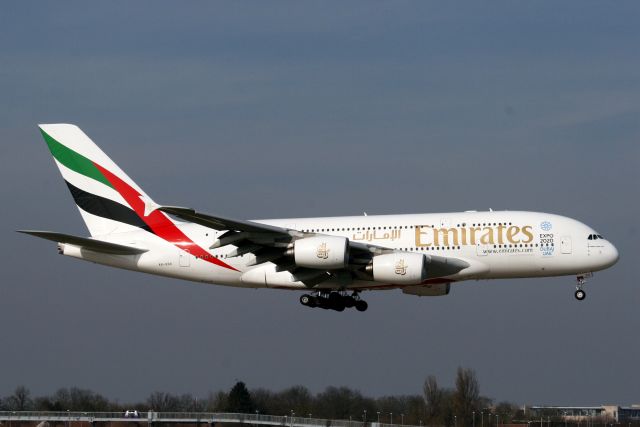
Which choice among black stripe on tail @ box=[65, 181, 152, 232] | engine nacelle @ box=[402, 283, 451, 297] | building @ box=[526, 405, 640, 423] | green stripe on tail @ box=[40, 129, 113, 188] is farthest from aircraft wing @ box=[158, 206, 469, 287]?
building @ box=[526, 405, 640, 423]

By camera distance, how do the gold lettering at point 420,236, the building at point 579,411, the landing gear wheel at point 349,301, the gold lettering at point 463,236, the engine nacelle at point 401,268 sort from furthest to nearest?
the building at point 579,411 < the landing gear wheel at point 349,301 < the gold lettering at point 420,236 < the gold lettering at point 463,236 < the engine nacelle at point 401,268

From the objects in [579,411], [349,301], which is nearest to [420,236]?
[349,301]

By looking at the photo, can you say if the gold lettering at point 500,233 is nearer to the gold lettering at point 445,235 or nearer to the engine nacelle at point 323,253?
the gold lettering at point 445,235

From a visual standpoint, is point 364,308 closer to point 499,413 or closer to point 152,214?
point 152,214

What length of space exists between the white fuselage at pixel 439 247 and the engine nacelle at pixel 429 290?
2119 millimetres

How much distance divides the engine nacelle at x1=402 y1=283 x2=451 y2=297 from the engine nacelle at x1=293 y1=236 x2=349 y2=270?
5.51 metres

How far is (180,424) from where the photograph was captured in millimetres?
86188

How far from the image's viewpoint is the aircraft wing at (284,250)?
51.8 metres

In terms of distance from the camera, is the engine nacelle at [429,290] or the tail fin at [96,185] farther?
the tail fin at [96,185]

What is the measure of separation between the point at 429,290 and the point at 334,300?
4975 millimetres

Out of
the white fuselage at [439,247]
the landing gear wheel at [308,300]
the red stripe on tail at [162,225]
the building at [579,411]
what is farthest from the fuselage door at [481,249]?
the building at [579,411]

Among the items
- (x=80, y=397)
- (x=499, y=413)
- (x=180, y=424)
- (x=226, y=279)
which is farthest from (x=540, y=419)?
(x=226, y=279)

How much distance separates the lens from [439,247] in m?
53.7

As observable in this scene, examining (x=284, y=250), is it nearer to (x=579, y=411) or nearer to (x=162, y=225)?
(x=162, y=225)
